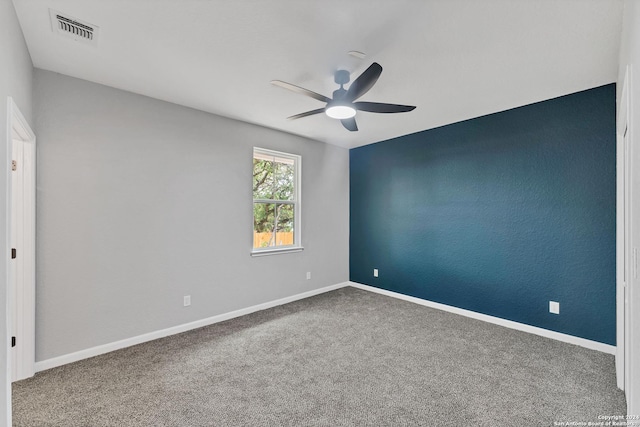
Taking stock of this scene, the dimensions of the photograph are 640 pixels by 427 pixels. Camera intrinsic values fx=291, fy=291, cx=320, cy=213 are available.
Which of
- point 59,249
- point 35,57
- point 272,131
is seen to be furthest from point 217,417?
point 272,131

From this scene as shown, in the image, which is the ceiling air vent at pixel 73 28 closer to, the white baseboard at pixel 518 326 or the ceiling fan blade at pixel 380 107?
the ceiling fan blade at pixel 380 107

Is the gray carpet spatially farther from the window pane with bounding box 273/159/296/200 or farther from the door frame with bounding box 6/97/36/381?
the window pane with bounding box 273/159/296/200

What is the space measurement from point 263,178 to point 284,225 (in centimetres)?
77

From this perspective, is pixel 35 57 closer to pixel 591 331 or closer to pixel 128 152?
pixel 128 152

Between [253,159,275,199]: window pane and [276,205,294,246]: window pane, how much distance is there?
29 cm

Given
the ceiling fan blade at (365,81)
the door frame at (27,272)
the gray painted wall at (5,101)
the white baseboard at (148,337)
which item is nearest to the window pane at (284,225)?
the white baseboard at (148,337)

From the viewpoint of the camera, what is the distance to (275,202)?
13.8 feet

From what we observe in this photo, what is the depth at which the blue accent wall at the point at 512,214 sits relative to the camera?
2.80 m

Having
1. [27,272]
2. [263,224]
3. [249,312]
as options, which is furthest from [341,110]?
[27,272]

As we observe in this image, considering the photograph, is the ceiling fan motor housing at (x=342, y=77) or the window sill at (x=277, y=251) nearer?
the ceiling fan motor housing at (x=342, y=77)

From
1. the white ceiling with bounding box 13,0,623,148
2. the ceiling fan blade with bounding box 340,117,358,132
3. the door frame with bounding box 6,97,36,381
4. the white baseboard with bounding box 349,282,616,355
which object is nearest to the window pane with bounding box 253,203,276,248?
the white ceiling with bounding box 13,0,623,148

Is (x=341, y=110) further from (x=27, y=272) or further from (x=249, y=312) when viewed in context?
(x=27, y=272)

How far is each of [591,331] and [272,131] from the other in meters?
4.23

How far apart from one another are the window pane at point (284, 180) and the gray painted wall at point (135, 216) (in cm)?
→ 35
